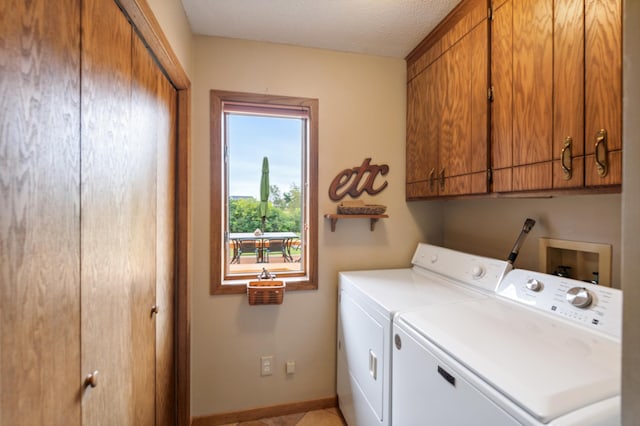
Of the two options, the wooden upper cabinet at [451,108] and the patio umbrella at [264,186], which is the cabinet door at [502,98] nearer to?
the wooden upper cabinet at [451,108]

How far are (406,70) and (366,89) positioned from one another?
0.36 meters

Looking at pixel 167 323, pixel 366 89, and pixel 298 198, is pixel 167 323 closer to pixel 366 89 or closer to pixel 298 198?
pixel 298 198

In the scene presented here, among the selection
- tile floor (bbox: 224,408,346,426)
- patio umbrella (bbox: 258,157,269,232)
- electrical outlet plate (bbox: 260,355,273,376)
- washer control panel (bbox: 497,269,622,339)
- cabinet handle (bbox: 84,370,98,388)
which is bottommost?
tile floor (bbox: 224,408,346,426)

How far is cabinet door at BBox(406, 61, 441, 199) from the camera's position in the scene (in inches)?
67.9

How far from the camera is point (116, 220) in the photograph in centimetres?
95

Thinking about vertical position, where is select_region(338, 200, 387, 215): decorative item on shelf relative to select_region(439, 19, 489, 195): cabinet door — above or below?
below

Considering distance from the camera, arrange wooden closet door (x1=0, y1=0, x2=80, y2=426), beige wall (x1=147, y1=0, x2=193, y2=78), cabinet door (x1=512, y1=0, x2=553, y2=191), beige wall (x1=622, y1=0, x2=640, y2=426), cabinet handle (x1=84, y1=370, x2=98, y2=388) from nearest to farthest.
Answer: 1. beige wall (x1=622, y1=0, x2=640, y2=426)
2. wooden closet door (x1=0, y1=0, x2=80, y2=426)
3. cabinet handle (x1=84, y1=370, x2=98, y2=388)
4. cabinet door (x1=512, y1=0, x2=553, y2=191)
5. beige wall (x1=147, y1=0, x2=193, y2=78)

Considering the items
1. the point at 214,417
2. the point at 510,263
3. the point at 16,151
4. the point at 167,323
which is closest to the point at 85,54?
the point at 16,151

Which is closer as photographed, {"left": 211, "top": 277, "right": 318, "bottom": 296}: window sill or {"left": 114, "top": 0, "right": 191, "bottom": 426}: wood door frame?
{"left": 114, "top": 0, "right": 191, "bottom": 426}: wood door frame

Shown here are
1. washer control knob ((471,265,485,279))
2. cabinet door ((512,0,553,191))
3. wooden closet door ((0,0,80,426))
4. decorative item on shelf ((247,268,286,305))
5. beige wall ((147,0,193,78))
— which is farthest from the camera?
decorative item on shelf ((247,268,286,305))

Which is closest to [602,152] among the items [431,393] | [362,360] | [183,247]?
[431,393]

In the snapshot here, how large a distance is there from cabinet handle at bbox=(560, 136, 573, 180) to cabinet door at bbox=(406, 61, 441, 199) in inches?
29.2

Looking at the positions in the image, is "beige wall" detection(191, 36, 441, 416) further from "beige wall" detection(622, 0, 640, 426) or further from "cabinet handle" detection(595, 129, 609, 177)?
"beige wall" detection(622, 0, 640, 426)

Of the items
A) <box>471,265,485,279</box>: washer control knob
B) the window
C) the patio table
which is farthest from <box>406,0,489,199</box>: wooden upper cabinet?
the patio table
